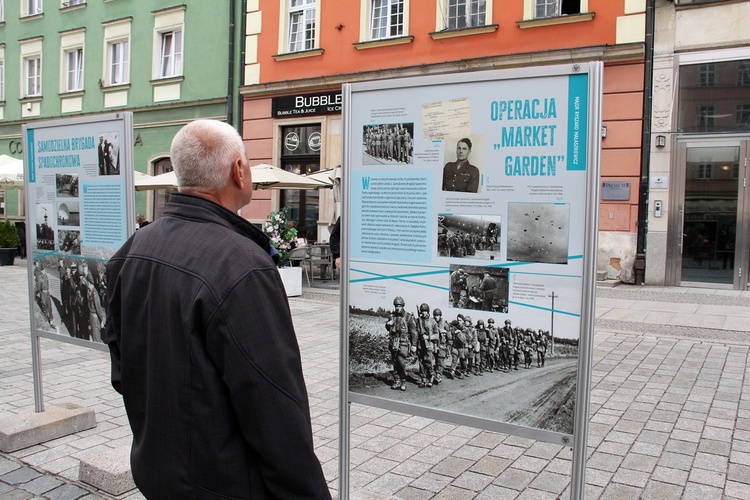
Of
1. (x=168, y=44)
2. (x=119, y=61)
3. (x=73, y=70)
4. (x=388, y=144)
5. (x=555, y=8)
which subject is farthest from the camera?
(x=73, y=70)

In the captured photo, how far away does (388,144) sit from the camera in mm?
2764

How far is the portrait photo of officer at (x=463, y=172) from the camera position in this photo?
2533mm

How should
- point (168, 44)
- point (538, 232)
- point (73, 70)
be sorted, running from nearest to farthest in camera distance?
point (538, 232) < point (168, 44) < point (73, 70)

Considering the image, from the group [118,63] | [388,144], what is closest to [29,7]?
[118,63]

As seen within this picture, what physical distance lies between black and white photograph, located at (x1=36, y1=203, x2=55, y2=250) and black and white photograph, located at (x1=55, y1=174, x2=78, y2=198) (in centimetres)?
15

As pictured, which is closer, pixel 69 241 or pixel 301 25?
pixel 69 241

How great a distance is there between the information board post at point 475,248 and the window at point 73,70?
22.5 meters

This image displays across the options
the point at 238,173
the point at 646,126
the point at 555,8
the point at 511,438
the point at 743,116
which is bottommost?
the point at 511,438

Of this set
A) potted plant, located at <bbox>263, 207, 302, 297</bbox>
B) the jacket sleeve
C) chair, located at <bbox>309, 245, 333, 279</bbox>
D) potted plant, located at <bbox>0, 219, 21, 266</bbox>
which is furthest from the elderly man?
potted plant, located at <bbox>0, 219, 21, 266</bbox>

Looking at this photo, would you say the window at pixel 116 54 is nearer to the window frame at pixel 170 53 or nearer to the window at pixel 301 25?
the window frame at pixel 170 53

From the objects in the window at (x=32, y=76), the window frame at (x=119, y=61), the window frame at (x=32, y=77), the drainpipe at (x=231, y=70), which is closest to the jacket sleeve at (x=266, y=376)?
the drainpipe at (x=231, y=70)

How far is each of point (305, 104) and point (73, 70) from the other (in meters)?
10.5

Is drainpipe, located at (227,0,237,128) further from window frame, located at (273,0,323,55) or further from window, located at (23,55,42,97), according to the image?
window, located at (23,55,42,97)

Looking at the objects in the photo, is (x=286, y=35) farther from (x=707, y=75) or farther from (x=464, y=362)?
(x=464, y=362)
